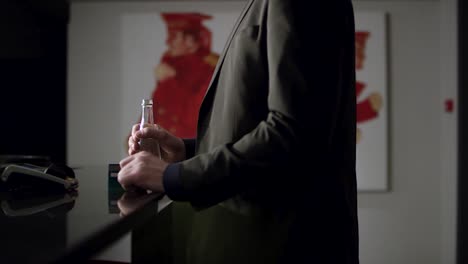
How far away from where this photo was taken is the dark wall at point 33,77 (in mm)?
2594

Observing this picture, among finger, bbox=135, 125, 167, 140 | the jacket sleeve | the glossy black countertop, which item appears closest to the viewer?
the glossy black countertop

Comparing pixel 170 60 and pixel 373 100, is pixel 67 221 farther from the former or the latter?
pixel 373 100

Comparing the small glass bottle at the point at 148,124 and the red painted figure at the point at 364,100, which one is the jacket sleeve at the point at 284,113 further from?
the red painted figure at the point at 364,100

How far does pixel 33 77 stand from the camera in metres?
2.69

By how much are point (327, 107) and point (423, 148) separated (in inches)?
95.4

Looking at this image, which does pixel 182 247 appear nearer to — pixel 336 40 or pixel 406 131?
pixel 336 40

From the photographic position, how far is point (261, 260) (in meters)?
Result: 0.85

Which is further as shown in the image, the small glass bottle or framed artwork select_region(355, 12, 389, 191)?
framed artwork select_region(355, 12, 389, 191)

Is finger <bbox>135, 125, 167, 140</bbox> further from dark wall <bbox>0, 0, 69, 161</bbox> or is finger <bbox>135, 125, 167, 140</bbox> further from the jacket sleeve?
dark wall <bbox>0, 0, 69, 161</bbox>

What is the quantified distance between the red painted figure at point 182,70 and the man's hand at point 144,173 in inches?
81.5
